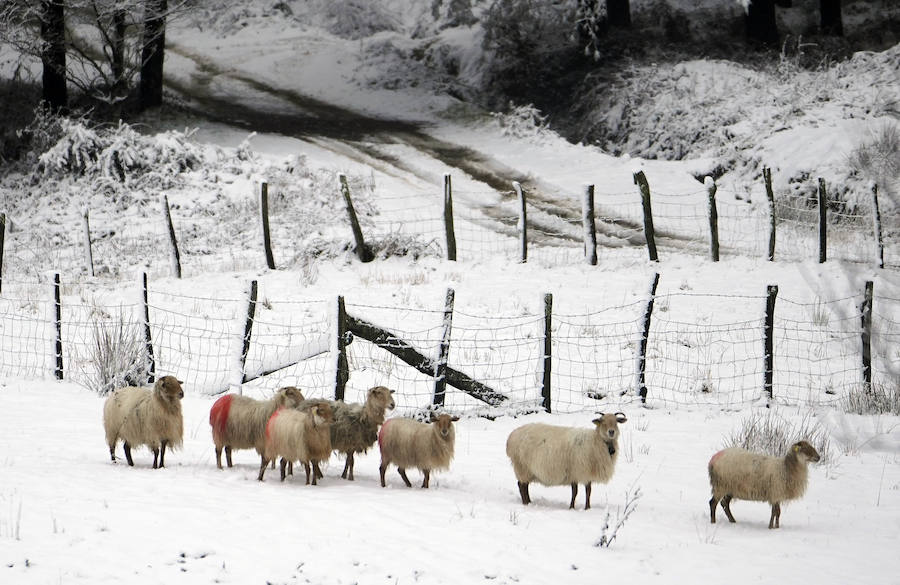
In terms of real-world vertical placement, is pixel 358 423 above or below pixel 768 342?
below

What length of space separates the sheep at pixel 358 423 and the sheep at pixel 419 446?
0.28 m

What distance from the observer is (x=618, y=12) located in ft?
105

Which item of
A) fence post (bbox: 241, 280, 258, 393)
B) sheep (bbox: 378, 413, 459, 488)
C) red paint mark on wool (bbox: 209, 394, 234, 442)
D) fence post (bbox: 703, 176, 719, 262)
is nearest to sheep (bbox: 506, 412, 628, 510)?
sheep (bbox: 378, 413, 459, 488)

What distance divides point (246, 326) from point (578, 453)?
5216 mm

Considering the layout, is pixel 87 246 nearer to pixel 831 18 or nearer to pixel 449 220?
pixel 449 220

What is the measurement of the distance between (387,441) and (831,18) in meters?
29.4

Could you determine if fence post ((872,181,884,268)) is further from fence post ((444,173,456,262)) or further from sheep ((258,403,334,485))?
sheep ((258,403,334,485))

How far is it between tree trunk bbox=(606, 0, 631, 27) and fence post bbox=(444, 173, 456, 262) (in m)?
16.6

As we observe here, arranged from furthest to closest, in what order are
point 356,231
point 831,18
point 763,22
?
point 831,18 → point 763,22 → point 356,231

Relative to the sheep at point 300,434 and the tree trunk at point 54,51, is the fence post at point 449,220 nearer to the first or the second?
the sheep at point 300,434

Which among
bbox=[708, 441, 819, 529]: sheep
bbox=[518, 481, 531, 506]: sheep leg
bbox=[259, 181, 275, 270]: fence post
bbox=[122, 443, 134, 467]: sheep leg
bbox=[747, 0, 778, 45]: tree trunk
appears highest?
bbox=[747, 0, 778, 45]: tree trunk

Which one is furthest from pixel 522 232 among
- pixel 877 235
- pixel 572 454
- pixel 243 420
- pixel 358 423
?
pixel 572 454

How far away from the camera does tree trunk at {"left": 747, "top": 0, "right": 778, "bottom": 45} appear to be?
30141 mm

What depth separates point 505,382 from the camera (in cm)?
1258
